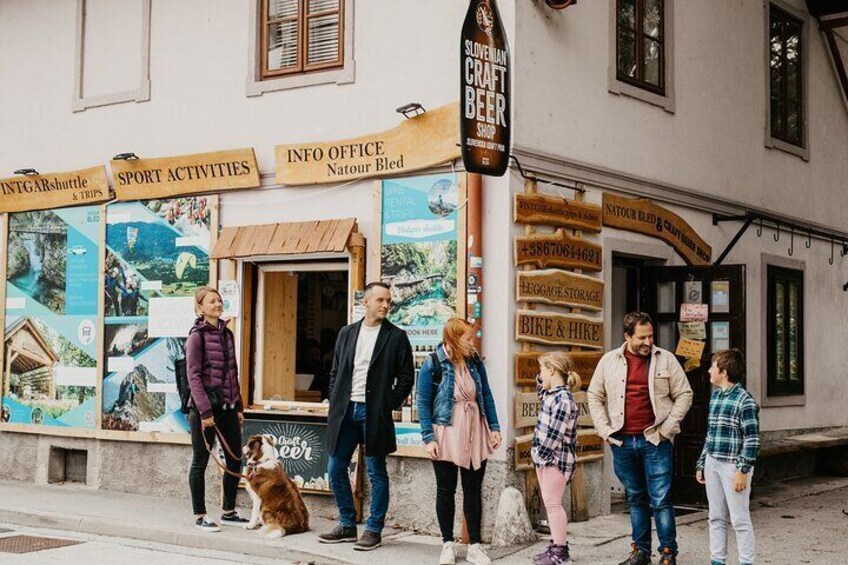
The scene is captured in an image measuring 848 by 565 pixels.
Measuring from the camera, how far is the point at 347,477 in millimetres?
9797

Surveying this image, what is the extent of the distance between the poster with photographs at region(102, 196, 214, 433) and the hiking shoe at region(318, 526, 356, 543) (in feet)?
9.45

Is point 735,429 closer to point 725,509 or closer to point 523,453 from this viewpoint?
point 725,509

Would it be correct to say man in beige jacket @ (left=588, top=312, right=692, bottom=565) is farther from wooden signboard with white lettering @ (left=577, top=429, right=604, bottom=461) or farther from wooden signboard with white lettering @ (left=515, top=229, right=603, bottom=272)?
wooden signboard with white lettering @ (left=577, top=429, right=604, bottom=461)

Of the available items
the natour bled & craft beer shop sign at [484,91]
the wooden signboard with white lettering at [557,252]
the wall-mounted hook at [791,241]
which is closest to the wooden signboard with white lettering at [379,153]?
the natour bled & craft beer shop sign at [484,91]

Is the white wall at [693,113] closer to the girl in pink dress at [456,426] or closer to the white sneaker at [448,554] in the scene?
A: the girl in pink dress at [456,426]

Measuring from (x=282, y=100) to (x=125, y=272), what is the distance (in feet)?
8.48

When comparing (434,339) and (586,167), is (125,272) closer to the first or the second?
(434,339)

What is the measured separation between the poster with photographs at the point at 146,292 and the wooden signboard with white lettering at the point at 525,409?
361 centimetres

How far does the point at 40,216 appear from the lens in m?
13.5

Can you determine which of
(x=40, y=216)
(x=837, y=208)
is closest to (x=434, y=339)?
(x=40, y=216)

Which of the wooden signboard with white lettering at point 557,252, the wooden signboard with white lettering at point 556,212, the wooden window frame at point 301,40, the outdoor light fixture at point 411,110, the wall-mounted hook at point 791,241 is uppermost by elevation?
the wooden window frame at point 301,40

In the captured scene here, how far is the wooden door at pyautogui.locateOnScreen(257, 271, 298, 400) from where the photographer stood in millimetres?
11945

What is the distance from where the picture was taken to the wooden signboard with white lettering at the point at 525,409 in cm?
1023

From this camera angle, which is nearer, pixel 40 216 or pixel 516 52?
pixel 516 52
